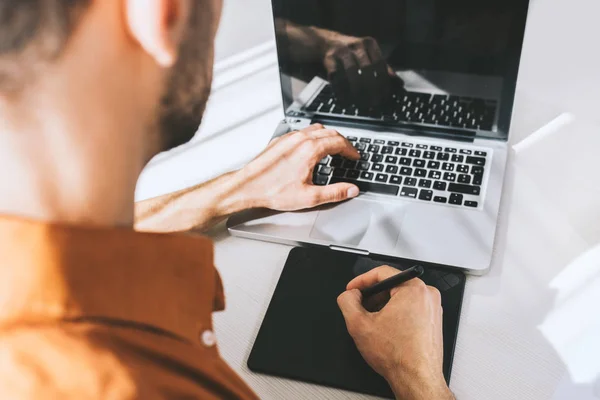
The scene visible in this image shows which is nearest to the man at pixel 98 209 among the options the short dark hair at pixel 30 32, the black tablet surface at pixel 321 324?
the short dark hair at pixel 30 32

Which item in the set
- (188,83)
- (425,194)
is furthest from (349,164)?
(188,83)

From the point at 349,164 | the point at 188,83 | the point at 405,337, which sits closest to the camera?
the point at 188,83

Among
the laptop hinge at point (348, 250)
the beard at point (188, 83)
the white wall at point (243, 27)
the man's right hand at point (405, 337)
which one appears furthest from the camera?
the white wall at point (243, 27)

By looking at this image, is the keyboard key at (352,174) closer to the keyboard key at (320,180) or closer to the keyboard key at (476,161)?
the keyboard key at (320,180)

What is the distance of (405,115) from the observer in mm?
882

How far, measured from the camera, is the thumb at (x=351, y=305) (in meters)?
0.65

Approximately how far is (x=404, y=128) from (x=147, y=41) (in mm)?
560

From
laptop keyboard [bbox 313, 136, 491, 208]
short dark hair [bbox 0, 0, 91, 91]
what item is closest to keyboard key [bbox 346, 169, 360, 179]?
laptop keyboard [bbox 313, 136, 491, 208]

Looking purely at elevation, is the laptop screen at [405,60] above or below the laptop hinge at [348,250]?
above

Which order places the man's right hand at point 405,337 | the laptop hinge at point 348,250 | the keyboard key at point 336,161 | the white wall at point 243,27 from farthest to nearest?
the white wall at point 243,27 → the keyboard key at point 336,161 → the laptop hinge at point 348,250 → the man's right hand at point 405,337

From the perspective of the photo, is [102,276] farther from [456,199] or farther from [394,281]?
[456,199]

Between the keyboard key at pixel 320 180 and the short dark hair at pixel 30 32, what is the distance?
0.50m

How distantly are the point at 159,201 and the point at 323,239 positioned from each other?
0.25 meters

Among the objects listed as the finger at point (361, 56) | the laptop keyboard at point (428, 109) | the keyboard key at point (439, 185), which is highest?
the finger at point (361, 56)
